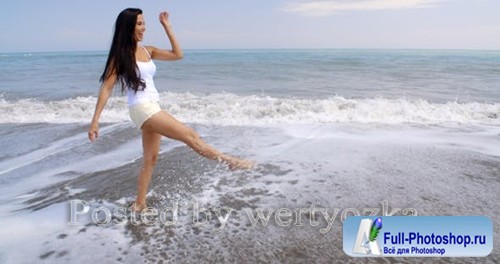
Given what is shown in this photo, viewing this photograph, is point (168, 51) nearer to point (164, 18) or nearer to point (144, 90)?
point (164, 18)

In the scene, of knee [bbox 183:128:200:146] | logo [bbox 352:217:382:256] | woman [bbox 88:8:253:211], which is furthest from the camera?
knee [bbox 183:128:200:146]

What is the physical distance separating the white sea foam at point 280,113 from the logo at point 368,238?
5.25 meters

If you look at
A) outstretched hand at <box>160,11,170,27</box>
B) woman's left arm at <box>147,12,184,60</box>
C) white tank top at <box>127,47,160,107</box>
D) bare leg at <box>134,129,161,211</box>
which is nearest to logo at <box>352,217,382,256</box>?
bare leg at <box>134,129,161,211</box>

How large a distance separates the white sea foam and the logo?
5.25m

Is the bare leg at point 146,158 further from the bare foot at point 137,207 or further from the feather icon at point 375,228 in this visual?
the feather icon at point 375,228

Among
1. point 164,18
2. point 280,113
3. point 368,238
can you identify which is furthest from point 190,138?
point 280,113

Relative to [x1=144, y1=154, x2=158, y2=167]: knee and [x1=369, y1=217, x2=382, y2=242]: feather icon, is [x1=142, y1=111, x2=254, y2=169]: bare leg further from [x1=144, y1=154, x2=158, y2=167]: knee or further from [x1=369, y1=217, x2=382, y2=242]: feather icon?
[x1=369, y1=217, x2=382, y2=242]: feather icon

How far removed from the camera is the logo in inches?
124

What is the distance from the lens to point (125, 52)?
325 centimetres

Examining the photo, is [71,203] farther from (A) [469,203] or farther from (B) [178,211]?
(A) [469,203]

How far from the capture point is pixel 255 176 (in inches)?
195

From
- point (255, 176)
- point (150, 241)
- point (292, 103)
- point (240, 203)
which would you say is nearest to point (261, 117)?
point (292, 103)

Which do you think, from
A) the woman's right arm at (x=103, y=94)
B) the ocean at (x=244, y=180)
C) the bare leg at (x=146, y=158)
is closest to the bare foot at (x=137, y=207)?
the bare leg at (x=146, y=158)

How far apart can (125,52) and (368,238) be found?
2.69 m
